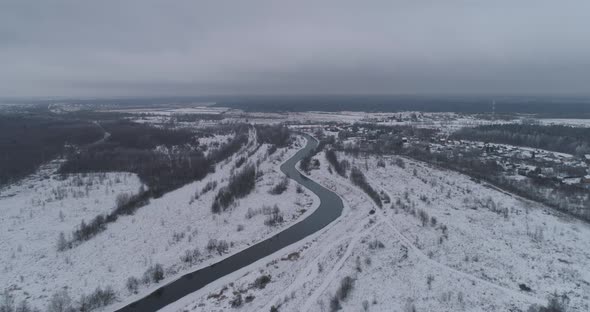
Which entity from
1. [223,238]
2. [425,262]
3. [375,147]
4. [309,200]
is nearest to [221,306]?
[223,238]

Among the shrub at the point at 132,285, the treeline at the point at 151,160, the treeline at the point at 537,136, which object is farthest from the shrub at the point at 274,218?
the treeline at the point at 537,136

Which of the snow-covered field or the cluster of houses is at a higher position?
the cluster of houses

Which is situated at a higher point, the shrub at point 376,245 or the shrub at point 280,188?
the shrub at point 280,188

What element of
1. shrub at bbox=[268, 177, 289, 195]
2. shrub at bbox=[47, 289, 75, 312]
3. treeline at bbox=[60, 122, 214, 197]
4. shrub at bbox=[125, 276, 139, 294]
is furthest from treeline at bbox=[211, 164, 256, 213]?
shrub at bbox=[47, 289, 75, 312]

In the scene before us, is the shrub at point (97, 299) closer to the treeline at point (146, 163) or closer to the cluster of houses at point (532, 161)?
the treeline at point (146, 163)

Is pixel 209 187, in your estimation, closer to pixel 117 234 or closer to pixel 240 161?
pixel 117 234

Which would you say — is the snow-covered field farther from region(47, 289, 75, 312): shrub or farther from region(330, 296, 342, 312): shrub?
region(47, 289, 75, 312): shrub
